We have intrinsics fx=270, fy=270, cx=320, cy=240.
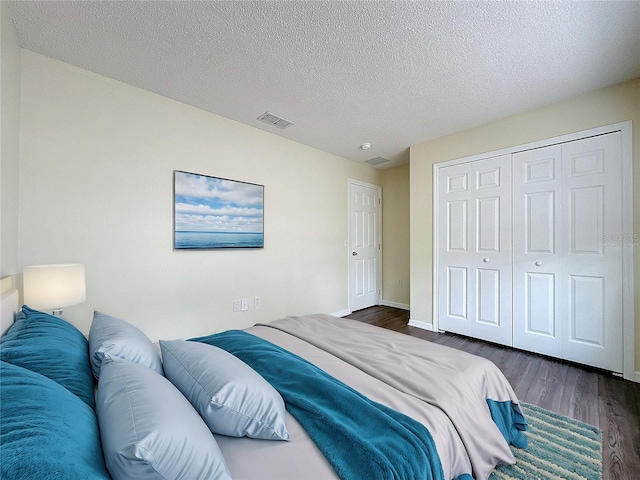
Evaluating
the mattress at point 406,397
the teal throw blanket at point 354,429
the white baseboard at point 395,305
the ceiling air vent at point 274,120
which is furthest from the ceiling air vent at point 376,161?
the teal throw blanket at point 354,429

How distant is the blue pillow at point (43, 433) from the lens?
463mm

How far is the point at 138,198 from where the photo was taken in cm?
236

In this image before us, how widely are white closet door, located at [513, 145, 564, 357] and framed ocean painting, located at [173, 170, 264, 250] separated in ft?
9.36

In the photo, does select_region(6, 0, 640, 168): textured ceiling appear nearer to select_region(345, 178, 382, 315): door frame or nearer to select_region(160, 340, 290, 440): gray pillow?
select_region(345, 178, 382, 315): door frame

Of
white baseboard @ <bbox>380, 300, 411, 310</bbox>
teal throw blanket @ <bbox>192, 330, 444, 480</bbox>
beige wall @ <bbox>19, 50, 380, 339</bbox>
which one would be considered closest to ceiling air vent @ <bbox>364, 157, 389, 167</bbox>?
beige wall @ <bbox>19, 50, 380, 339</bbox>

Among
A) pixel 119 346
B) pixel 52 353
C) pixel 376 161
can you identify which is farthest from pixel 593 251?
pixel 52 353

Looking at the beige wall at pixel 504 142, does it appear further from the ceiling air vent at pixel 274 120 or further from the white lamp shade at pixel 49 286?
the white lamp shade at pixel 49 286

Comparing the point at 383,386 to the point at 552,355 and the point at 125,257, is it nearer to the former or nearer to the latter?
the point at 125,257

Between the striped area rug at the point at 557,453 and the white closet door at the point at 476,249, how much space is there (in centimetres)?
139

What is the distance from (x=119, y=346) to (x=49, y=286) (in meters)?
0.91

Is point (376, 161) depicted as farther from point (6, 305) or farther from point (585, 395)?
point (6, 305)

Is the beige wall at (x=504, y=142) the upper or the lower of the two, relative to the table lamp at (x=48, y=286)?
upper

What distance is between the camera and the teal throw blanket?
79cm

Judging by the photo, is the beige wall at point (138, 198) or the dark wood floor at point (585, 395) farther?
the beige wall at point (138, 198)
